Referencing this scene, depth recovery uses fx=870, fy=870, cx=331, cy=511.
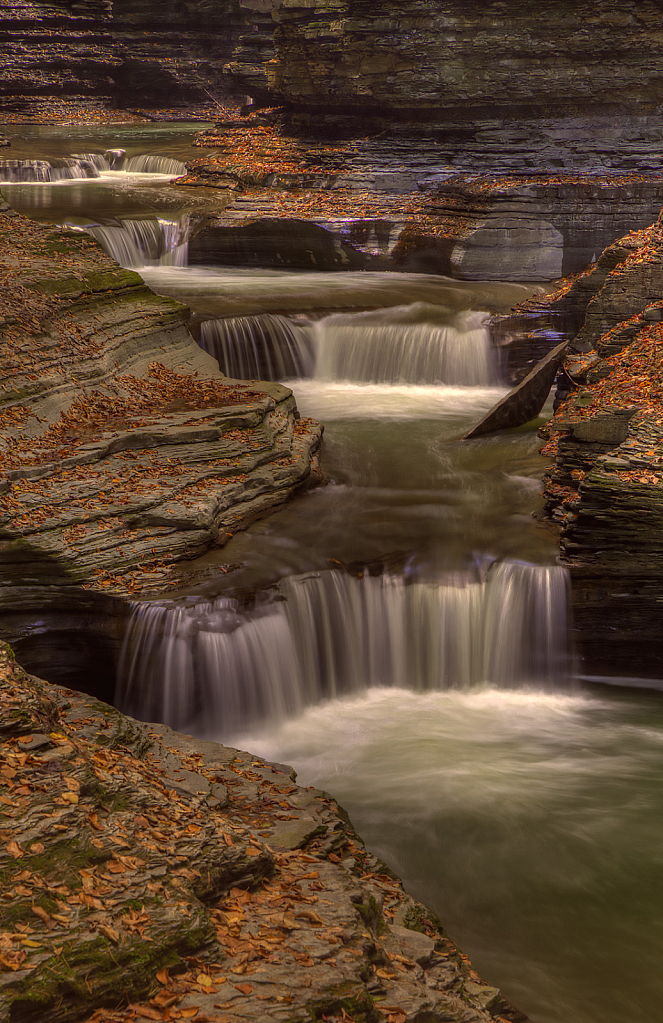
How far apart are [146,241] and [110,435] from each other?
9120mm

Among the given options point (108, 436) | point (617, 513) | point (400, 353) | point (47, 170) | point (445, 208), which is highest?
point (47, 170)

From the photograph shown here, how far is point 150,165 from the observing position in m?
22.4

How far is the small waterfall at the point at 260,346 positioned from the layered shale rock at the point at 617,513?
5.32 metres

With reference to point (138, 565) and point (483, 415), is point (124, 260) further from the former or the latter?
point (138, 565)

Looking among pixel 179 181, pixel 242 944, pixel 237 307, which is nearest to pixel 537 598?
pixel 242 944

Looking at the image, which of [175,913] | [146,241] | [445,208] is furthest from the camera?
[445,208]

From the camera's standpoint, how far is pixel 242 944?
147 inches

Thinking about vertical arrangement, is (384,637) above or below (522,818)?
above

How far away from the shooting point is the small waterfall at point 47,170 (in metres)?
20.7

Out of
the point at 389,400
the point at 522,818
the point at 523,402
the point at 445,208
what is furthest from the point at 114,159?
the point at 522,818

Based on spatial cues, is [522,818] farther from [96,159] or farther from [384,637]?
[96,159]

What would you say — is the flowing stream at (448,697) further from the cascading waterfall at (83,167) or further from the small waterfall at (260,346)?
the cascading waterfall at (83,167)

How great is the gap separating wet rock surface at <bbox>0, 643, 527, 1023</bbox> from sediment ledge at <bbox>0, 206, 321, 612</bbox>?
2716mm

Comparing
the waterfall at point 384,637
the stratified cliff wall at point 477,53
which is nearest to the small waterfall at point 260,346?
the waterfall at point 384,637
